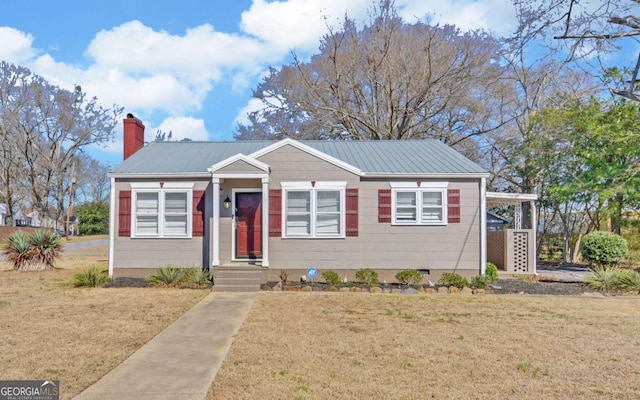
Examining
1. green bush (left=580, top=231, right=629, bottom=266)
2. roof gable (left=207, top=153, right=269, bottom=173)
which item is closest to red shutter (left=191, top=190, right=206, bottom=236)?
roof gable (left=207, top=153, right=269, bottom=173)

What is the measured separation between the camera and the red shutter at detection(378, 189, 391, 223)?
14102 mm

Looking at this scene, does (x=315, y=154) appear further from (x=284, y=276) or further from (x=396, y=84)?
(x=396, y=84)

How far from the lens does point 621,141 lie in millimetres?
16719

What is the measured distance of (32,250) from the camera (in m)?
17.2

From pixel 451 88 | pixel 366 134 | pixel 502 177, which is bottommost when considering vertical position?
pixel 502 177

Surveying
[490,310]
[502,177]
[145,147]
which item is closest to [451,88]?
[502,177]

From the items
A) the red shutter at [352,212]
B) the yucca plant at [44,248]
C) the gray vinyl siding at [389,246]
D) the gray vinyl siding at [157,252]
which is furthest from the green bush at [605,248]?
the yucca plant at [44,248]

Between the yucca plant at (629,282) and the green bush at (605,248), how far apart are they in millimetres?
3047

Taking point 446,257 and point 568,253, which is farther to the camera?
point 568,253

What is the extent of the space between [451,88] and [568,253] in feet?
35.6

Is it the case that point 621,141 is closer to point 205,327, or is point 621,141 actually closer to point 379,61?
point 379,61

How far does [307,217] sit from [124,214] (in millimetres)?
5368

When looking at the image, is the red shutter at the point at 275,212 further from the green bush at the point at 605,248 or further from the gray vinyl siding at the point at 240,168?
the green bush at the point at 605,248

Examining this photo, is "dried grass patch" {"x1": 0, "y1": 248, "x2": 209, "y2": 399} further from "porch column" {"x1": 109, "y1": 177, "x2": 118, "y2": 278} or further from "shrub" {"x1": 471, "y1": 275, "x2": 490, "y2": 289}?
"shrub" {"x1": 471, "y1": 275, "x2": 490, "y2": 289}
